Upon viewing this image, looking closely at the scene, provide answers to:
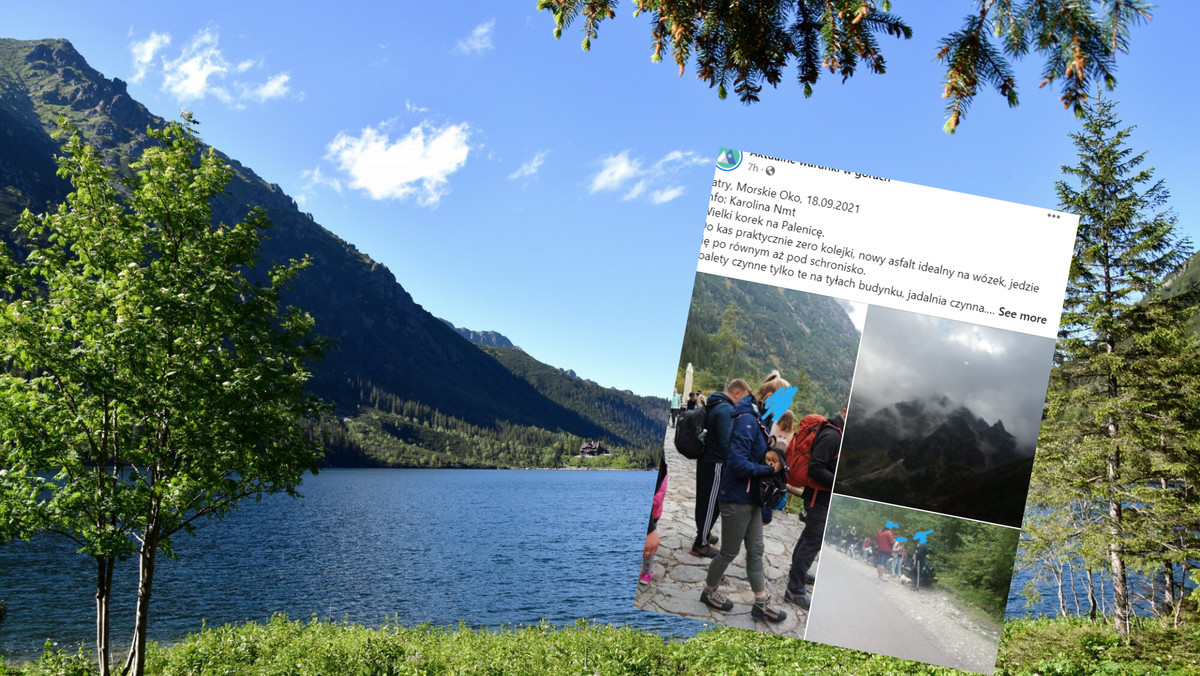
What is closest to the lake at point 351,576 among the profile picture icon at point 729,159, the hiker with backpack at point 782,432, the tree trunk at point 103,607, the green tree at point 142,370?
the tree trunk at point 103,607

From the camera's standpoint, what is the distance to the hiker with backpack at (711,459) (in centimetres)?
404

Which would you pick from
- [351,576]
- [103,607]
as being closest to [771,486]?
[103,607]

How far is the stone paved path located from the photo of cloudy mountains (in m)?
0.55

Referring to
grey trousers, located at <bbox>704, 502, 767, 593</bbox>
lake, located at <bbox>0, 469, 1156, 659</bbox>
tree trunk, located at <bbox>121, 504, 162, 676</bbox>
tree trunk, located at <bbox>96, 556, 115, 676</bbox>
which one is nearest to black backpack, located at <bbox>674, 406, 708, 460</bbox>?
grey trousers, located at <bbox>704, 502, 767, 593</bbox>

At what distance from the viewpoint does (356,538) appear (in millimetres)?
54094

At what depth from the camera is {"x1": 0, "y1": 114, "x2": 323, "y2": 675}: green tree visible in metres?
7.32

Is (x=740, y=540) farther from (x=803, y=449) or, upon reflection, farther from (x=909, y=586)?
(x=909, y=586)

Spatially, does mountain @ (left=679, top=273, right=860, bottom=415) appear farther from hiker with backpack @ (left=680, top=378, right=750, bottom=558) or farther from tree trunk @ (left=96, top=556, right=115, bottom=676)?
tree trunk @ (left=96, top=556, right=115, bottom=676)

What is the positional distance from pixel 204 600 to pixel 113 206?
28600mm

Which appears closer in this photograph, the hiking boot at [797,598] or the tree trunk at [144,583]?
the hiking boot at [797,598]

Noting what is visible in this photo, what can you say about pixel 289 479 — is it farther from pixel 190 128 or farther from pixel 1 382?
pixel 190 128

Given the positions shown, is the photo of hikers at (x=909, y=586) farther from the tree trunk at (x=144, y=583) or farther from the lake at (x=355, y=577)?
the lake at (x=355, y=577)

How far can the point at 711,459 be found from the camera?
4.08m

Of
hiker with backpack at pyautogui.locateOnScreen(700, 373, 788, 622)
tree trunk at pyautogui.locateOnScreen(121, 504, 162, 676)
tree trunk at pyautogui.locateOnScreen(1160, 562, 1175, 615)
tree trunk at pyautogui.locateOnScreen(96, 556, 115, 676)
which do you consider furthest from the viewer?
tree trunk at pyautogui.locateOnScreen(1160, 562, 1175, 615)
